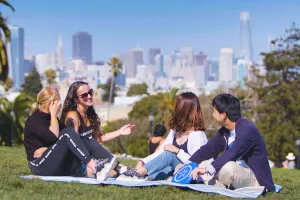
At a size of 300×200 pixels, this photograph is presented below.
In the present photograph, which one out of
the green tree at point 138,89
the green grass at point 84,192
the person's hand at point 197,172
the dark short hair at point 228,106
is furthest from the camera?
the green tree at point 138,89

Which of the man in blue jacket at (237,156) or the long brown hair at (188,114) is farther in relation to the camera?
the long brown hair at (188,114)

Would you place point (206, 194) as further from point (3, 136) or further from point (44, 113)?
point (3, 136)

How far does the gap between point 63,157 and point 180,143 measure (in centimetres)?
133

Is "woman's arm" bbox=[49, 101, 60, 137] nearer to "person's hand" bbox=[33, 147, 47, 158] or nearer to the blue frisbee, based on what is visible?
"person's hand" bbox=[33, 147, 47, 158]

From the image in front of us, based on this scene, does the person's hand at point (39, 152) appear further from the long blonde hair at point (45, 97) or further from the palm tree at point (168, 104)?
the palm tree at point (168, 104)

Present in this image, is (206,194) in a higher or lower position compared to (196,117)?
lower

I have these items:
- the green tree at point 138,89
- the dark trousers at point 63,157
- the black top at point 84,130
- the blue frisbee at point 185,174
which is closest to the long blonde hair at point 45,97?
the black top at point 84,130

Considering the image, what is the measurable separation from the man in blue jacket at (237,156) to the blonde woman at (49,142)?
125 cm

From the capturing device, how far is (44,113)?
23.0ft

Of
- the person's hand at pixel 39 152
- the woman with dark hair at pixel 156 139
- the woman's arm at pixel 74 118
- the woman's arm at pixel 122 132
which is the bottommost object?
the woman with dark hair at pixel 156 139

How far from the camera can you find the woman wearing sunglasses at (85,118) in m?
6.96

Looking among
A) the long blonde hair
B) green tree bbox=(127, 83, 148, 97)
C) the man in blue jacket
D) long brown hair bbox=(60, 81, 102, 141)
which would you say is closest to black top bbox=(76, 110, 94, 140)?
long brown hair bbox=(60, 81, 102, 141)

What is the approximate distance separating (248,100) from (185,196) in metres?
43.9

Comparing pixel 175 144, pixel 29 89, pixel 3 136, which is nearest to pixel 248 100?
pixel 3 136
